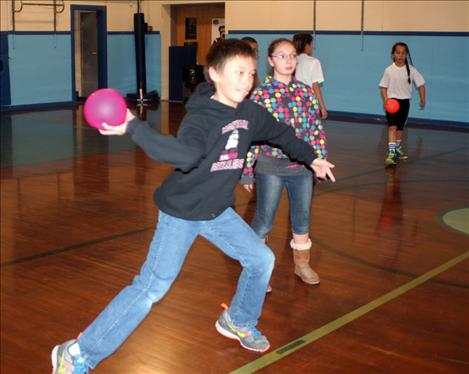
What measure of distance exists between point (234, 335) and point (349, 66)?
1185cm

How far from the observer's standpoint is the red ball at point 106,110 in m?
2.80

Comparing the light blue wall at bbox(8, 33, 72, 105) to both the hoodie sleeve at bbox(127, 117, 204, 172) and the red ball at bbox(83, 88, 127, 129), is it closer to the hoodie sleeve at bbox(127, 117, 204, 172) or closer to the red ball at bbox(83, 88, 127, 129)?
the red ball at bbox(83, 88, 127, 129)

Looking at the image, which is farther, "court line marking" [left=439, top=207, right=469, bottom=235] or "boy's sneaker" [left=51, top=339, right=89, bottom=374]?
"court line marking" [left=439, top=207, right=469, bottom=235]

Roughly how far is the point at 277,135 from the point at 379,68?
37.4ft

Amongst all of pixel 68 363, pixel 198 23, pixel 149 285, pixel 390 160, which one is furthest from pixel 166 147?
pixel 198 23

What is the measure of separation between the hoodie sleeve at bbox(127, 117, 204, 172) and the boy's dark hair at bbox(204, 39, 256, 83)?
486 mm

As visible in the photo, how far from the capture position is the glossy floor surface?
363cm

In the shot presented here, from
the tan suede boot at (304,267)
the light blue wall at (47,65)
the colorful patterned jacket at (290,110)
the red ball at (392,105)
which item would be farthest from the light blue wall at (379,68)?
the colorful patterned jacket at (290,110)

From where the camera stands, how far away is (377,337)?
12.7 ft

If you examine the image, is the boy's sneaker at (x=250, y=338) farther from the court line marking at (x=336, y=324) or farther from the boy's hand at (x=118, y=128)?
the boy's hand at (x=118, y=128)

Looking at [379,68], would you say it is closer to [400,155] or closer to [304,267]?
[400,155]

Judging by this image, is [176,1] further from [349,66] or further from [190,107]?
[190,107]

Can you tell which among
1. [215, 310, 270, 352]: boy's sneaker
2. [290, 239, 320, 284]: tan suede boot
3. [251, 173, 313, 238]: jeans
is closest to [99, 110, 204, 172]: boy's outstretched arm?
[215, 310, 270, 352]: boy's sneaker

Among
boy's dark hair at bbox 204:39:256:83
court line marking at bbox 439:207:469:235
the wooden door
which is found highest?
the wooden door
